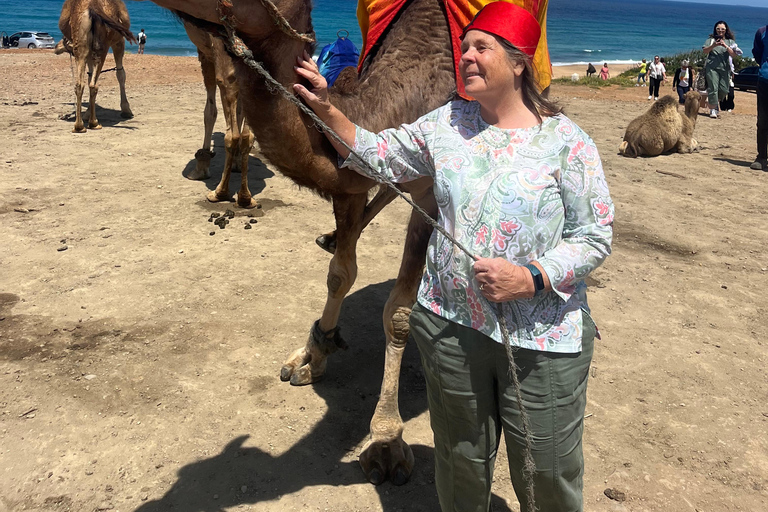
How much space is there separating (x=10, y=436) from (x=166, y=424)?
0.78m

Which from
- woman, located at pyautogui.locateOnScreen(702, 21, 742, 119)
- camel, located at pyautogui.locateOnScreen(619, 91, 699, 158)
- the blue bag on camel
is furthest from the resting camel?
woman, located at pyautogui.locateOnScreen(702, 21, 742, 119)

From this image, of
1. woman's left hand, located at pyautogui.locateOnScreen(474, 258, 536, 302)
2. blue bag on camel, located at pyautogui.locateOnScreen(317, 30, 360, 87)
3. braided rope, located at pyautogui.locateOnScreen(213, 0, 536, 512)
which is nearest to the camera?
woman's left hand, located at pyautogui.locateOnScreen(474, 258, 536, 302)

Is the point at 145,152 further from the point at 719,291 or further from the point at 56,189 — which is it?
the point at 719,291

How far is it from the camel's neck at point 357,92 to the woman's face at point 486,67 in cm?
83

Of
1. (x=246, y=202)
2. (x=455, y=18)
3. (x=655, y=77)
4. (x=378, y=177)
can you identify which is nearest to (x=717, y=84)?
(x=655, y=77)

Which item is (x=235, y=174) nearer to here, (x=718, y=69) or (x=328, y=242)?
(x=328, y=242)

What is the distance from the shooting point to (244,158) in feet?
23.4

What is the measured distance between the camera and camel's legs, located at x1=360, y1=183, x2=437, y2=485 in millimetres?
3217

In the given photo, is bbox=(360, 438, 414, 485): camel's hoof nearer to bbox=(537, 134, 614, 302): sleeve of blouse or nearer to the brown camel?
bbox=(537, 134, 614, 302): sleeve of blouse

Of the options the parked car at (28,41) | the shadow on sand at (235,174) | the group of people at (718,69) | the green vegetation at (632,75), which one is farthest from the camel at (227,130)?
the parked car at (28,41)

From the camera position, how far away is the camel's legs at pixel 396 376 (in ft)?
10.6

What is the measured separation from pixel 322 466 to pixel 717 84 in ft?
41.8

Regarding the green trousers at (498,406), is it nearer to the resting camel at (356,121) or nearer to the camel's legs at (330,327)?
the resting camel at (356,121)

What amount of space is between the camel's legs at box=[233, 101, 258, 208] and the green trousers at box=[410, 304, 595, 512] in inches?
194
